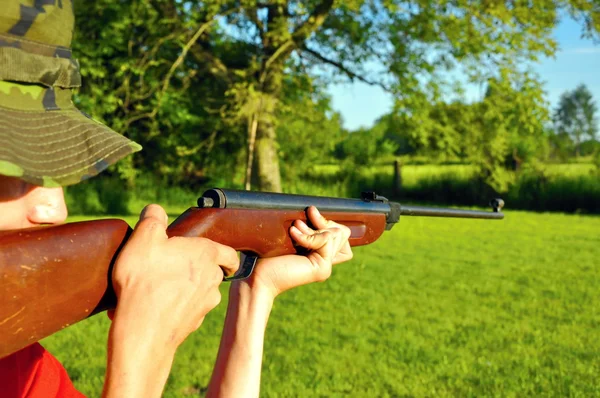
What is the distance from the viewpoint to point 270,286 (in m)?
2.39

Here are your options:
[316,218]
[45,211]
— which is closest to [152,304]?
[45,211]

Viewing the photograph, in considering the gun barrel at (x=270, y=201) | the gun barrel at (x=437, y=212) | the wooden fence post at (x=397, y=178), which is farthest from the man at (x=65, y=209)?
the wooden fence post at (x=397, y=178)

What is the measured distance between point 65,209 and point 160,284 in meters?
0.31

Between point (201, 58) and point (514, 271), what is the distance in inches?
500

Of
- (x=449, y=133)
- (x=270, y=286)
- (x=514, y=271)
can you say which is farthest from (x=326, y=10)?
(x=270, y=286)

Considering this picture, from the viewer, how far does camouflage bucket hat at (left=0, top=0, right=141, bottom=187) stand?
1428 millimetres

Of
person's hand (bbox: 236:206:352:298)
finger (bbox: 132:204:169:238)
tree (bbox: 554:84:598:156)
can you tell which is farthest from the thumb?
tree (bbox: 554:84:598:156)

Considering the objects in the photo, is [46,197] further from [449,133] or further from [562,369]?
[449,133]

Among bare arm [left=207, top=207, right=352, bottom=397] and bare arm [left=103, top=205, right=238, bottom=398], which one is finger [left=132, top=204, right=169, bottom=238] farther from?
bare arm [left=207, top=207, right=352, bottom=397]

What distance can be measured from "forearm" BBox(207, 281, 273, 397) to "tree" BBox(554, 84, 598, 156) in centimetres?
14926

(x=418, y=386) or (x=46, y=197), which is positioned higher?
(x=46, y=197)

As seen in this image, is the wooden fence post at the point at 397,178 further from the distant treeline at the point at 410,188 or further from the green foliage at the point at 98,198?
the green foliage at the point at 98,198

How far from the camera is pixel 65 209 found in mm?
1617

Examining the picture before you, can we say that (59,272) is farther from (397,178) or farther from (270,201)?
(397,178)
